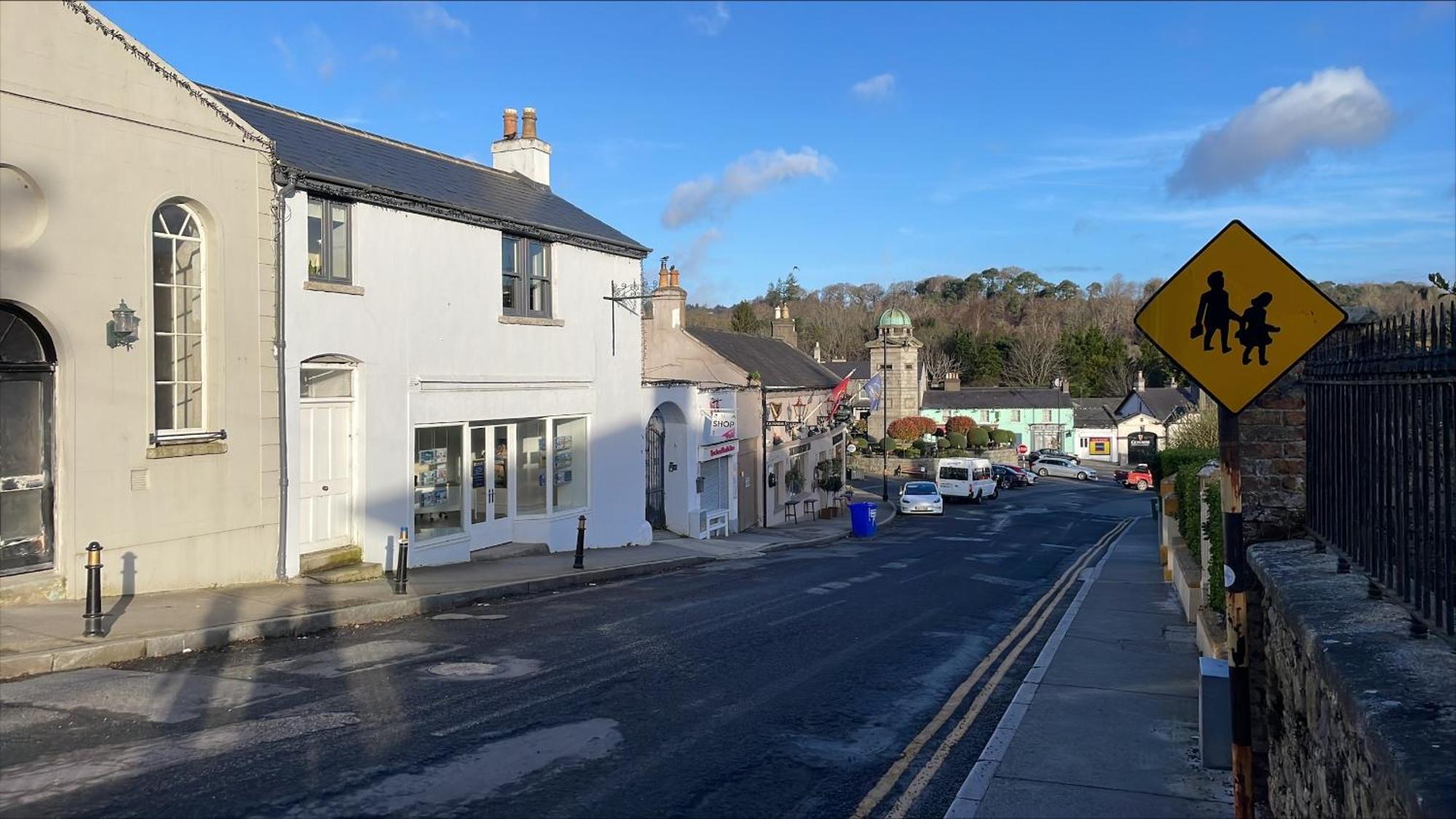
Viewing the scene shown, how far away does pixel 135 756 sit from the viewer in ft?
23.5

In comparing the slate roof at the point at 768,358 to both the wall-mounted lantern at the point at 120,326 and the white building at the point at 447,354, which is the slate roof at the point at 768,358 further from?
the wall-mounted lantern at the point at 120,326

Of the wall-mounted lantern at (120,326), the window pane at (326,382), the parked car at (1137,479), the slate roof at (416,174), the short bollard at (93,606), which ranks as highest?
the slate roof at (416,174)

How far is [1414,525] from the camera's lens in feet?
15.1

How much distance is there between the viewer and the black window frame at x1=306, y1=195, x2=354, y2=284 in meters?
15.6

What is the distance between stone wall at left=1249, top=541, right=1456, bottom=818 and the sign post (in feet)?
0.83

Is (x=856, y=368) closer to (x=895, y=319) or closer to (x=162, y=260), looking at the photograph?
(x=895, y=319)

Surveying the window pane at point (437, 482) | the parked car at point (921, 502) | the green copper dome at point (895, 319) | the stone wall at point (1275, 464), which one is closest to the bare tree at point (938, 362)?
the green copper dome at point (895, 319)

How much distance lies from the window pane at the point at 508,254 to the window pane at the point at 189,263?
652 centimetres

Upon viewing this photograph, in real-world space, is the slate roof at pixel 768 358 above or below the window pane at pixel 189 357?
above

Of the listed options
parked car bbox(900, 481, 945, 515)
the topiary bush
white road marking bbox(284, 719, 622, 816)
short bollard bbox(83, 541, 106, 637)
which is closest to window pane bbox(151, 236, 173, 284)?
short bollard bbox(83, 541, 106, 637)

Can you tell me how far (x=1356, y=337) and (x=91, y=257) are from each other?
40.7 ft

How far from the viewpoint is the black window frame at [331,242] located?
15570 mm

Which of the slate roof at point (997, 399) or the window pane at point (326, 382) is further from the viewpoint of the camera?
the slate roof at point (997, 399)

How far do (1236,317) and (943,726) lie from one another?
15.9 ft
